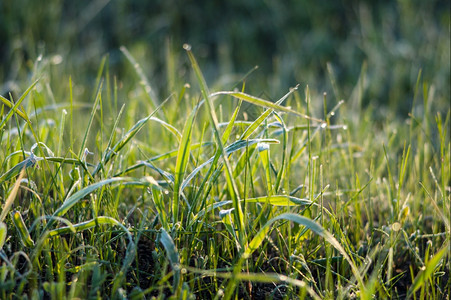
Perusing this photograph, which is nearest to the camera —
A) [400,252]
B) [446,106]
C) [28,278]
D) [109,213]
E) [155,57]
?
[28,278]

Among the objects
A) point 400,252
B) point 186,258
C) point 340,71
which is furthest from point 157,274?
point 340,71

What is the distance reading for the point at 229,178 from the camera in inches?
40.8

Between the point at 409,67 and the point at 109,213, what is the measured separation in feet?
8.21

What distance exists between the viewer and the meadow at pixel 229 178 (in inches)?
41.6

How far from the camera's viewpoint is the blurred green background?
10.2 feet

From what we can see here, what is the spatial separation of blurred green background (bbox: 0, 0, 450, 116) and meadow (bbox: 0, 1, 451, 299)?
0.07 ft

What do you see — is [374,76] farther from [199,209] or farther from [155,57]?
[199,209]

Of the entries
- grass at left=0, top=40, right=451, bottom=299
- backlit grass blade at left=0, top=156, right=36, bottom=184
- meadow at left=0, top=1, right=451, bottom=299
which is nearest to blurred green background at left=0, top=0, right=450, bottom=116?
meadow at left=0, top=1, right=451, bottom=299

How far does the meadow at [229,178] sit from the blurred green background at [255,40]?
0.02 meters

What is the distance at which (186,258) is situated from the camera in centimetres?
109

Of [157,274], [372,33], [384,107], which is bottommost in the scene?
[384,107]

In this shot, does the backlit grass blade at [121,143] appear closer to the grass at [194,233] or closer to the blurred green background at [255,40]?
the grass at [194,233]

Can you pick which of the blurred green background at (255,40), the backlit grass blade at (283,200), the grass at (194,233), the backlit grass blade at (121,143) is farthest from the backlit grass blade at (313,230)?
the blurred green background at (255,40)

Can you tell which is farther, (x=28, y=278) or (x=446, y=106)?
(x=446, y=106)
